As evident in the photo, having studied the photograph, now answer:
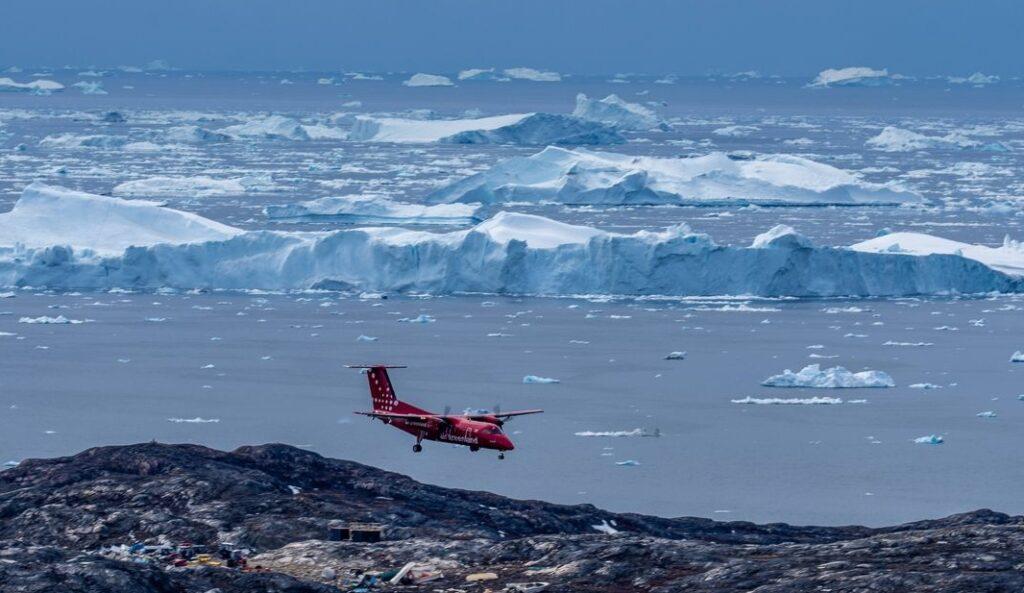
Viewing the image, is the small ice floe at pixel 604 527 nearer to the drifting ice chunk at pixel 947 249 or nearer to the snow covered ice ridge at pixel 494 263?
the snow covered ice ridge at pixel 494 263

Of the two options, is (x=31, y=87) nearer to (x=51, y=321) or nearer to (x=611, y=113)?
(x=611, y=113)

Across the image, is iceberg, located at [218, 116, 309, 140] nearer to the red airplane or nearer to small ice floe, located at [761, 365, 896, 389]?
small ice floe, located at [761, 365, 896, 389]

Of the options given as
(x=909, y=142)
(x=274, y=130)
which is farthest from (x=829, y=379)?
(x=274, y=130)

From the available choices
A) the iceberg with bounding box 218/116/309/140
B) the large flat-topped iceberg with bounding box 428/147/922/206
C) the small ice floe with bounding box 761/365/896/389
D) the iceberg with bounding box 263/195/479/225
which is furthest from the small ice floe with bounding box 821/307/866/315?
the iceberg with bounding box 218/116/309/140

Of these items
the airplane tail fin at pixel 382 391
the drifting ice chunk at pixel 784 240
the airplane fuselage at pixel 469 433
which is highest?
the drifting ice chunk at pixel 784 240

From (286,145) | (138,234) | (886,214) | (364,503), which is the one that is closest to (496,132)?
(286,145)

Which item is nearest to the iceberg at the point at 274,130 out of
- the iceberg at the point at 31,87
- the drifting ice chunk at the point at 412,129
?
the drifting ice chunk at the point at 412,129
